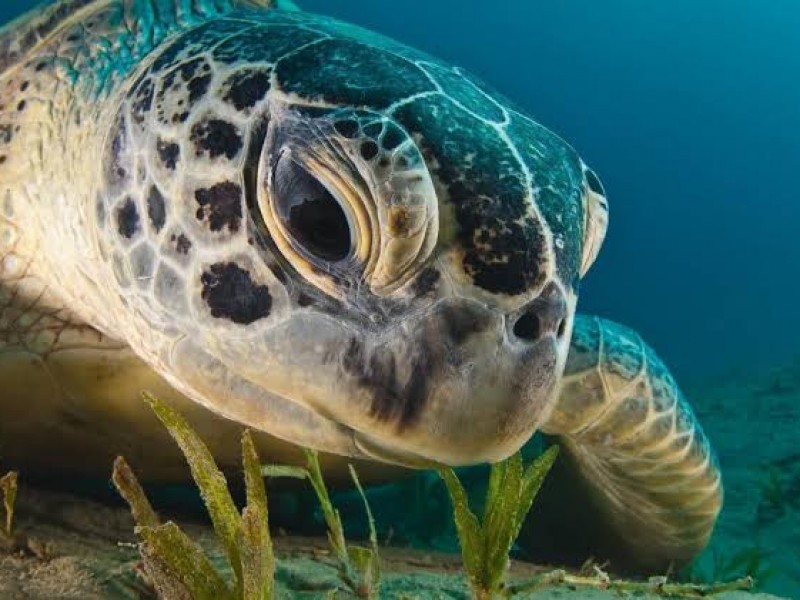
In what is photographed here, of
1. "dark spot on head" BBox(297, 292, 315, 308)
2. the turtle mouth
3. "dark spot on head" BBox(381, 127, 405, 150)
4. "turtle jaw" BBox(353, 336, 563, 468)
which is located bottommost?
the turtle mouth

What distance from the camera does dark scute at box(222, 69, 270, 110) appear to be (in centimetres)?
158

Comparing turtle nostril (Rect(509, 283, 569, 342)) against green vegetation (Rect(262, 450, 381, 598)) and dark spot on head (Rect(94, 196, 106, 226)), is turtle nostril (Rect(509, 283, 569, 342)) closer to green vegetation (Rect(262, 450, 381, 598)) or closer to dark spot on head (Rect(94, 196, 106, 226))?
green vegetation (Rect(262, 450, 381, 598))

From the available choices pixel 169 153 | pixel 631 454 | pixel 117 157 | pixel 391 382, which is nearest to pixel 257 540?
pixel 391 382

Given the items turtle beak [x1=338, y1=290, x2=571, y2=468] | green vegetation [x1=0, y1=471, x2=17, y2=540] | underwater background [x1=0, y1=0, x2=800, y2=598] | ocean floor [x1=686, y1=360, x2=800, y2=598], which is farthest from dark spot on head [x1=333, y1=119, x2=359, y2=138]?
underwater background [x1=0, y1=0, x2=800, y2=598]

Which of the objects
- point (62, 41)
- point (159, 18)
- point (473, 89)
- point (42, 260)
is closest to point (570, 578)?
point (473, 89)

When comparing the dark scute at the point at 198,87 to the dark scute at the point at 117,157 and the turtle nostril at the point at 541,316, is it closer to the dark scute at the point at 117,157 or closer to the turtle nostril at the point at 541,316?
the dark scute at the point at 117,157

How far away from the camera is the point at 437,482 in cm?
434

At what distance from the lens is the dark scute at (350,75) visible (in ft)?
4.87

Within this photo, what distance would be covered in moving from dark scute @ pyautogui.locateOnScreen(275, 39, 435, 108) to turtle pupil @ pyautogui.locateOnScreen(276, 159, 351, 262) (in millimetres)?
198

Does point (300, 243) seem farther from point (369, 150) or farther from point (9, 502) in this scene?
point (9, 502)

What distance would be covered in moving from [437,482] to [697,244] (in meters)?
87.2

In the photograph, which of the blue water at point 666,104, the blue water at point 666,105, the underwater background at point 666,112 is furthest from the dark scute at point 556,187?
the blue water at point 666,104

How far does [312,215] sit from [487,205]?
1.06 ft

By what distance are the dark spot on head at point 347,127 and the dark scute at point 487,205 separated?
0.31ft
